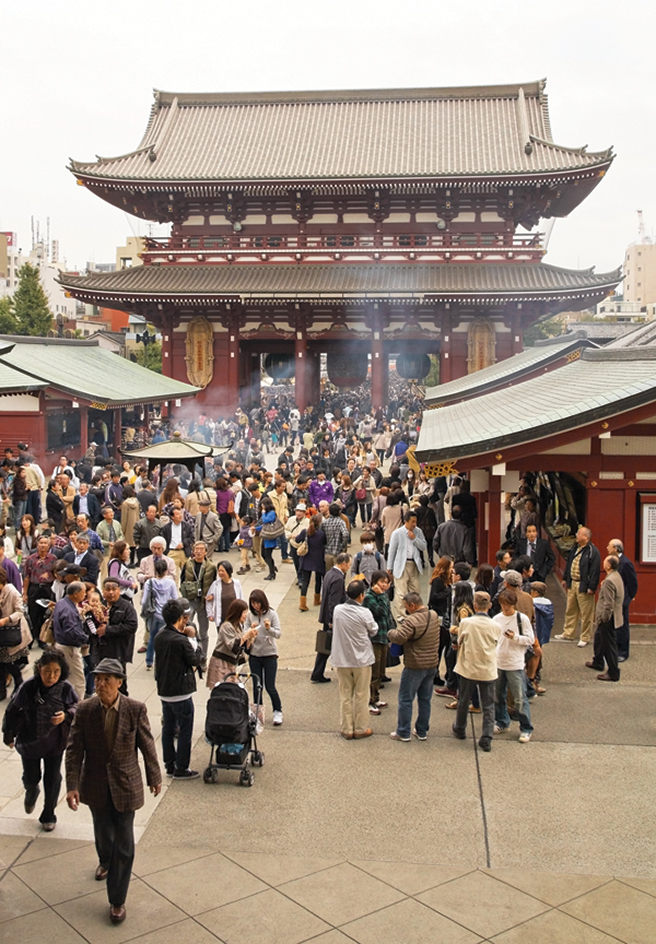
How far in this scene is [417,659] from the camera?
8492 millimetres

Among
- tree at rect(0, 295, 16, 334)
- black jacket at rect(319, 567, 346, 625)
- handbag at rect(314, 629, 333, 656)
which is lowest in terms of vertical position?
handbag at rect(314, 629, 333, 656)

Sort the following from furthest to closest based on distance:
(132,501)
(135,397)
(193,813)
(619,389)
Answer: (135,397), (132,501), (619,389), (193,813)

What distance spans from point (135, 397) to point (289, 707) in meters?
18.6

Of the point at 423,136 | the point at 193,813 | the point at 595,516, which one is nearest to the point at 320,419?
the point at 423,136

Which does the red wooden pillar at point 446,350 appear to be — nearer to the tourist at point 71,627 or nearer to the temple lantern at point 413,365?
the temple lantern at point 413,365

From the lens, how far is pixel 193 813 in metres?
7.33

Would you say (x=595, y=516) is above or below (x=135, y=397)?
below

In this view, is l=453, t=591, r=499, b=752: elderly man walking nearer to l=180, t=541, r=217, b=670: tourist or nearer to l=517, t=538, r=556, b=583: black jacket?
l=180, t=541, r=217, b=670: tourist

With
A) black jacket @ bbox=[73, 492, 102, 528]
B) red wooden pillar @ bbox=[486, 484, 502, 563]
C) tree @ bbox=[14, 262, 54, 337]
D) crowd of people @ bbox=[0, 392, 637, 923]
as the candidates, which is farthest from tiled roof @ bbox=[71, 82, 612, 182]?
red wooden pillar @ bbox=[486, 484, 502, 563]

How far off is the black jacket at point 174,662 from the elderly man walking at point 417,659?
194 centimetres

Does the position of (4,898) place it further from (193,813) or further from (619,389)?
(619,389)

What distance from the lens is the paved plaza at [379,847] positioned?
581 centimetres

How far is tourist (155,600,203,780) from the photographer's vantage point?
25.0 ft

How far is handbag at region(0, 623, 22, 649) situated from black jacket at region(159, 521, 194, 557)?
3910 mm
